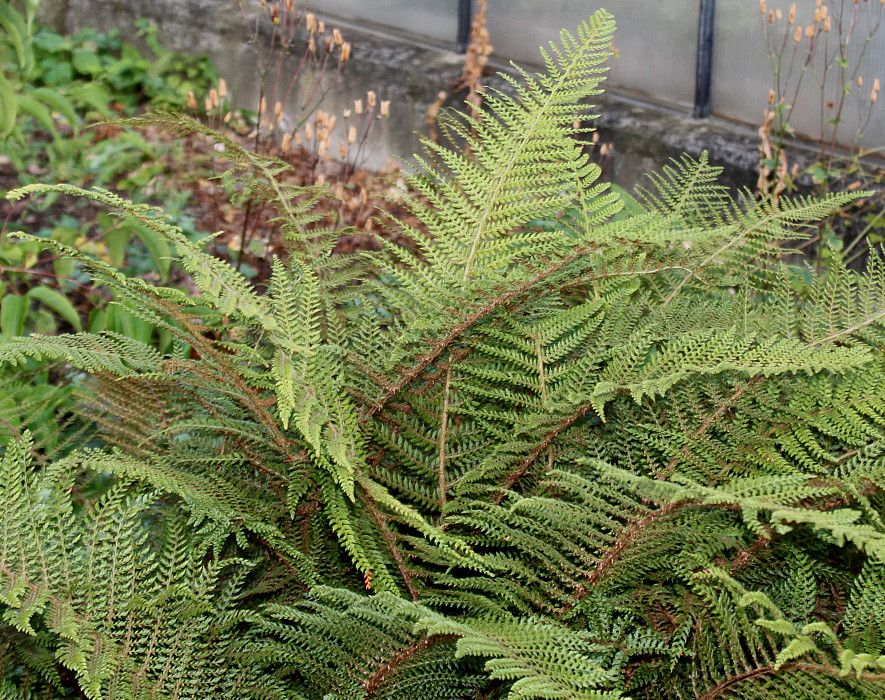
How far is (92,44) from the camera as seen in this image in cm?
506

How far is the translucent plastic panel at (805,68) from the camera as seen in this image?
2.96 m

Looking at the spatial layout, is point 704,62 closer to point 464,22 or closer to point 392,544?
point 464,22

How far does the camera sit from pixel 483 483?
101cm

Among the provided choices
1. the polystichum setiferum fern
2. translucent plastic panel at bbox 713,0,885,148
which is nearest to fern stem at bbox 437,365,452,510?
the polystichum setiferum fern

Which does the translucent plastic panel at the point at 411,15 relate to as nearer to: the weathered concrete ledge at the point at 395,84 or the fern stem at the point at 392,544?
the weathered concrete ledge at the point at 395,84

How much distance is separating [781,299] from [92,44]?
4.95m

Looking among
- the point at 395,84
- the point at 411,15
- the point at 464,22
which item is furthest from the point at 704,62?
the point at 411,15

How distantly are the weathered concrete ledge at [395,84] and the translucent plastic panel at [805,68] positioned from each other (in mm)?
153

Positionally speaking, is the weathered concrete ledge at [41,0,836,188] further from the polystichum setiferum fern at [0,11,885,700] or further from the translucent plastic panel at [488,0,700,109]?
the polystichum setiferum fern at [0,11,885,700]

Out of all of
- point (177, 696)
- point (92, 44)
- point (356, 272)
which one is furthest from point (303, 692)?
point (92, 44)

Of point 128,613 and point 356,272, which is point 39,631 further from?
point 356,272

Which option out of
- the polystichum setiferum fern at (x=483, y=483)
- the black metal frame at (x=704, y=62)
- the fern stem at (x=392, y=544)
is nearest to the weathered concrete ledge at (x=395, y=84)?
the black metal frame at (x=704, y=62)

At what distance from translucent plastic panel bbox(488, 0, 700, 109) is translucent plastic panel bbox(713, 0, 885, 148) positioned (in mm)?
135

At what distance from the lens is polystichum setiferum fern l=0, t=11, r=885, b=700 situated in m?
0.83
